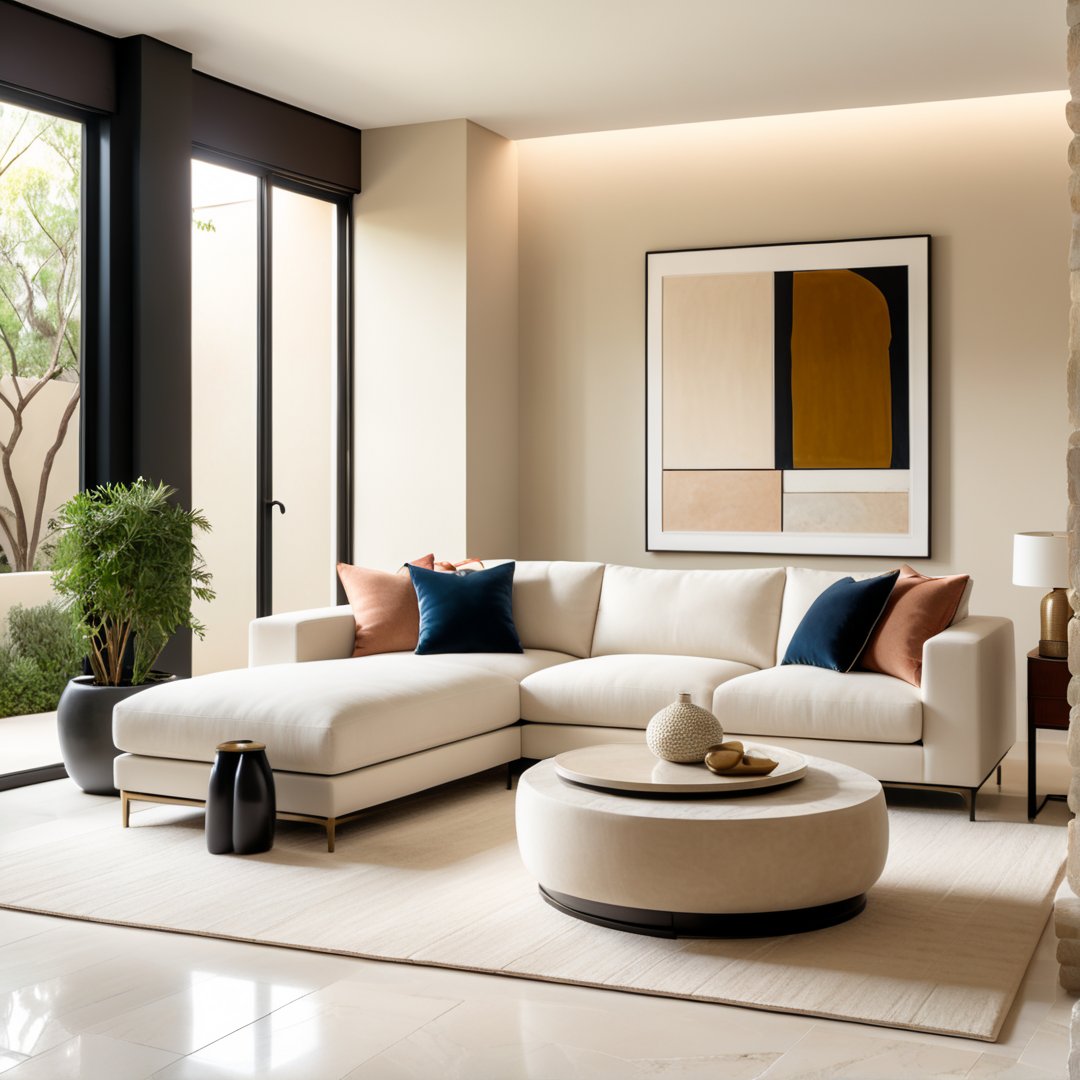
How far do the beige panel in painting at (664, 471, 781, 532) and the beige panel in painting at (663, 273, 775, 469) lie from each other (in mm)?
57

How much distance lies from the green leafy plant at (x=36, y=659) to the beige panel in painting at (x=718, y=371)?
10.00 ft

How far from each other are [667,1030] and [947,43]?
14.2ft

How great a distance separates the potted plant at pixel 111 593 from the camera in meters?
4.80

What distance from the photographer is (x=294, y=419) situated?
6.66m

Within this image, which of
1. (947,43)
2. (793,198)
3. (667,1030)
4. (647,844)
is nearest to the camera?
(667,1030)

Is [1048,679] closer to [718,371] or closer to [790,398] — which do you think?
[790,398]

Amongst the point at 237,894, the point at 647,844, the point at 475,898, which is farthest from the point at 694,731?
the point at 237,894

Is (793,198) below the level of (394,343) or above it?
above

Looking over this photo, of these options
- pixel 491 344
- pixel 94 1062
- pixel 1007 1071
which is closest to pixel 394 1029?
pixel 94 1062

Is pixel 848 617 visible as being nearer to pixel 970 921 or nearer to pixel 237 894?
pixel 970 921

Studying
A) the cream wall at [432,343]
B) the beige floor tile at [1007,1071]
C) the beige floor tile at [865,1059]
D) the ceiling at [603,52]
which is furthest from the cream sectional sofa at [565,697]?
the ceiling at [603,52]

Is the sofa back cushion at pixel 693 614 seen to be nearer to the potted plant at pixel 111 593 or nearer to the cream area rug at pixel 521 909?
the cream area rug at pixel 521 909

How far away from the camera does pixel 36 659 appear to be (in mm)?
5227

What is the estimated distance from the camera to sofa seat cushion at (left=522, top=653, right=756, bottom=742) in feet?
16.2
